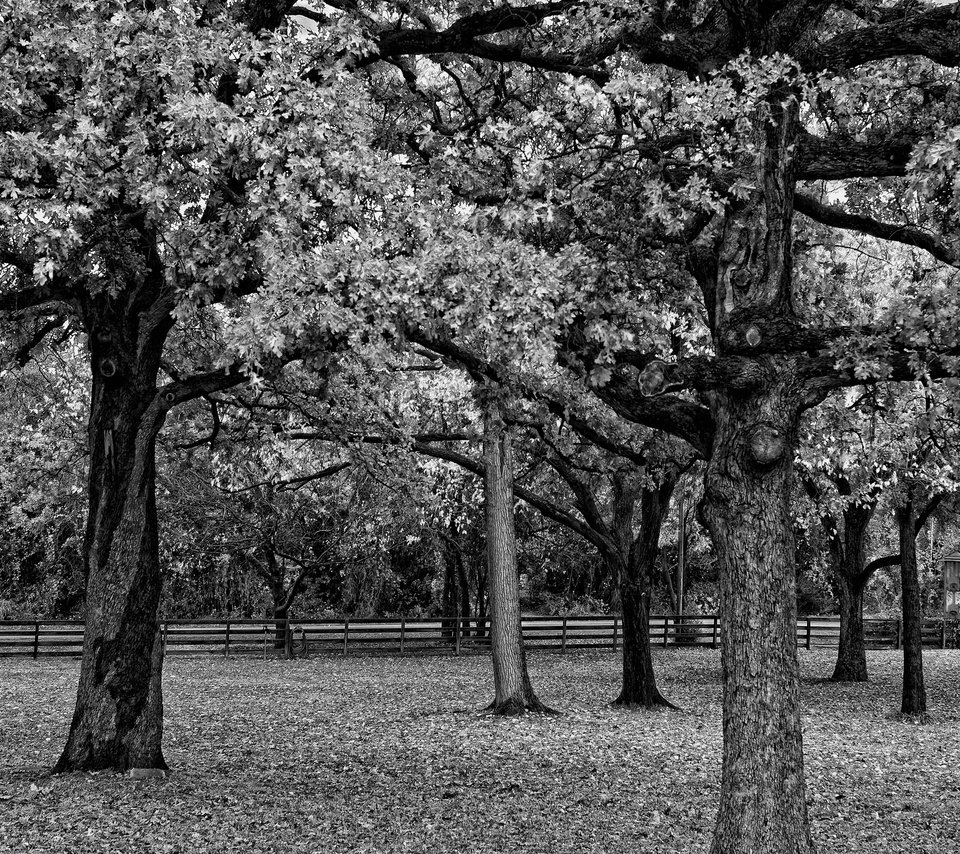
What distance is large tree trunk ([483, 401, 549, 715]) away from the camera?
651 inches

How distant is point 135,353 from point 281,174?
3.96m

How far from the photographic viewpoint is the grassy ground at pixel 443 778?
26.9 feet

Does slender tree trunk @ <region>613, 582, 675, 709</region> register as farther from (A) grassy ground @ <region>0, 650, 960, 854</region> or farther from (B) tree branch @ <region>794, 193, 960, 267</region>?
(B) tree branch @ <region>794, 193, 960, 267</region>

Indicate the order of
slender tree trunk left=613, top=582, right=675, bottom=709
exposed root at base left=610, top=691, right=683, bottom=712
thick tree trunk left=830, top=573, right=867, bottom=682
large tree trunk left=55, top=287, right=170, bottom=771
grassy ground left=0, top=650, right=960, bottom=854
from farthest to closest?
thick tree trunk left=830, top=573, right=867, bottom=682, exposed root at base left=610, top=691, right=683, bottom=712, slender tree trunk left=613, top=582, right=675, bottom=709, large tree trunk left=55, top=287, right=170, bottom=771, grassy ground left=0, top=650, right=960, bottom=854

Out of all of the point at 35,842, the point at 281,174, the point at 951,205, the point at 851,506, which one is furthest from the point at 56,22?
the point at 851,506

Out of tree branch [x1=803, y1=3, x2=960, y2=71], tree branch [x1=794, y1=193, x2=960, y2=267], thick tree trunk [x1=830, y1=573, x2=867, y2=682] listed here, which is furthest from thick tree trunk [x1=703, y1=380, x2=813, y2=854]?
thick tree trunk [x1=830, y1=573, x2=867, y2=682]

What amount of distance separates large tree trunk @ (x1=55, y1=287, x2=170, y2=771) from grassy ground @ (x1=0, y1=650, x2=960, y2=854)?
1.75ft

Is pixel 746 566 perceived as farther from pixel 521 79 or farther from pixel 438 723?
pixel 438 723

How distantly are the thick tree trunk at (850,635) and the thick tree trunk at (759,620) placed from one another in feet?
56.4

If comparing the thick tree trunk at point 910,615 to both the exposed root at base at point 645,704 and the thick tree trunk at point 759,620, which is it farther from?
the thick tree trunk at point 759,620

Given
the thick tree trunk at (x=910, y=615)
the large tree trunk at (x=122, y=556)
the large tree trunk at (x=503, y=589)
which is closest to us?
the large tree trunk at (x=122, y=556)

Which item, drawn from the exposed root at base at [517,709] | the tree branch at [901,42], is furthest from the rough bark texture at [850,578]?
the tree branch at [901,42]

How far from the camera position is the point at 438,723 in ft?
51.4

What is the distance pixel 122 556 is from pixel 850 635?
18.2 metres
